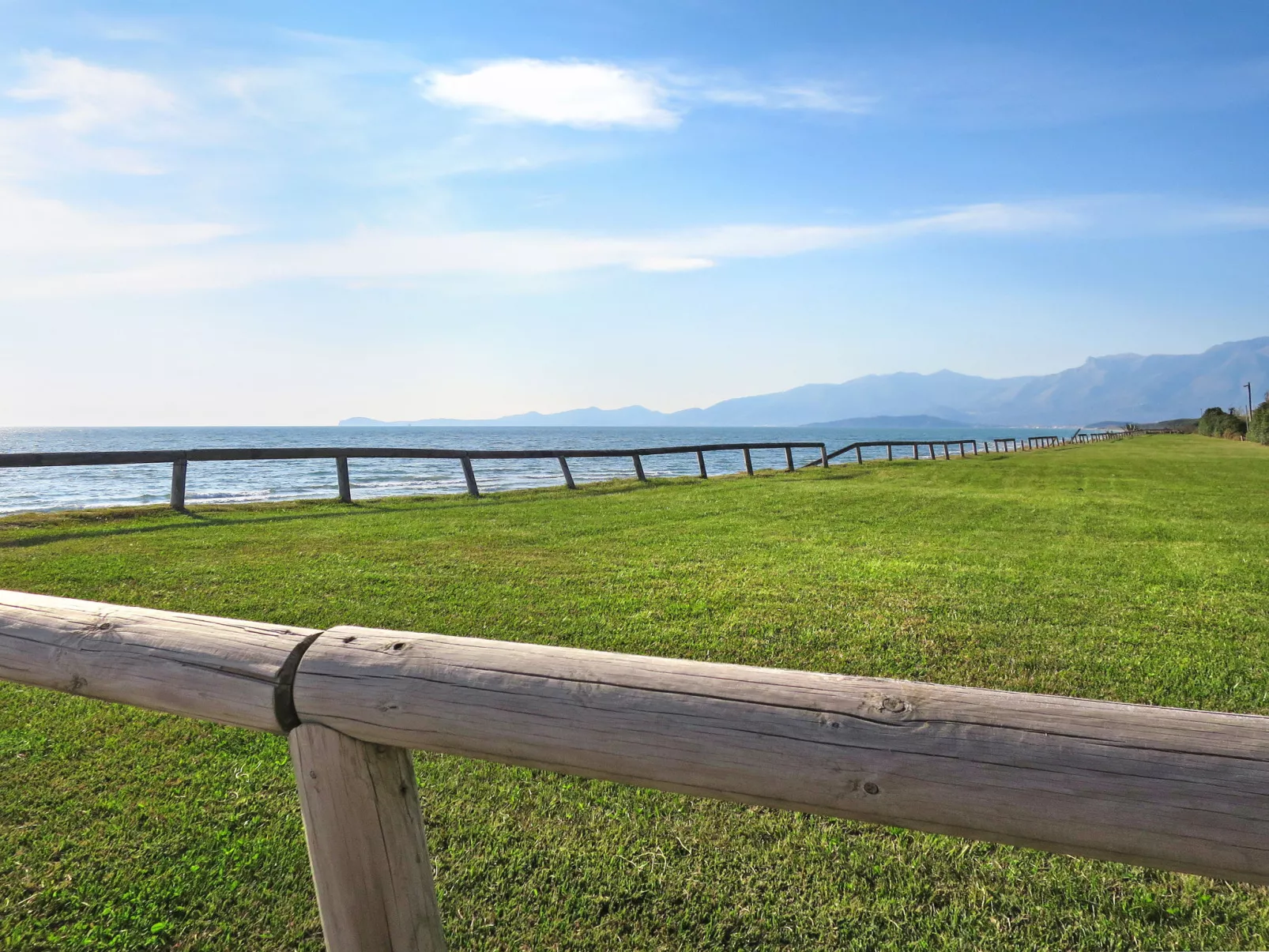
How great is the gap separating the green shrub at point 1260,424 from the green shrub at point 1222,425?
8.06 metres

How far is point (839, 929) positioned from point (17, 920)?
3011 millimetres

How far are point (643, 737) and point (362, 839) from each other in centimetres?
83

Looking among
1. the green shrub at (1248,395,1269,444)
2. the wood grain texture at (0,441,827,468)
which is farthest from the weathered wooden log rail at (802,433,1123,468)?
the wood grain texture at (0,441,827,468)

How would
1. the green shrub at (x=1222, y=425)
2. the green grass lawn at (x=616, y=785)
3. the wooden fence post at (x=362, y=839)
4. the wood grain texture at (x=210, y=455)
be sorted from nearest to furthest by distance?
the wooden fence post at (x=362, y=839) < the green grass lawn at (x=616, y=785) < the wood grain texture at (x=210, y=455) < the green shrub at (x=1222, y=425)

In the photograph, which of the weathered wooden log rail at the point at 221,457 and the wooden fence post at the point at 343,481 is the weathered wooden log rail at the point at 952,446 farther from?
the wooden fence post at the point at 343,481

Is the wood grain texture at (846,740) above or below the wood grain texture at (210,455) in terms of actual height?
below

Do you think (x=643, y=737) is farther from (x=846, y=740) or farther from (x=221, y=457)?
(x=221, y=457)

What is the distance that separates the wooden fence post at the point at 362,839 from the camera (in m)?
1.83

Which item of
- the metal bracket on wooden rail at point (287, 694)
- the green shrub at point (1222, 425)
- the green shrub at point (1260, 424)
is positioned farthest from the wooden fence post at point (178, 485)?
the green shrub at point (1222, 425)

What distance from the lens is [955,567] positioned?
8.30 m

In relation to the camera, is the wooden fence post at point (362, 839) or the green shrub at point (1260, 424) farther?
the green shrub at point (1260, 424)

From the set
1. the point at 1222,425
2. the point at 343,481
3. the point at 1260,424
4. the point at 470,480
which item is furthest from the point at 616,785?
the point at 1222,425

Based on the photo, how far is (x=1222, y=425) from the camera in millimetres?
65750

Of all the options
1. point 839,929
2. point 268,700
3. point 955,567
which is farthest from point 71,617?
point 955,567
